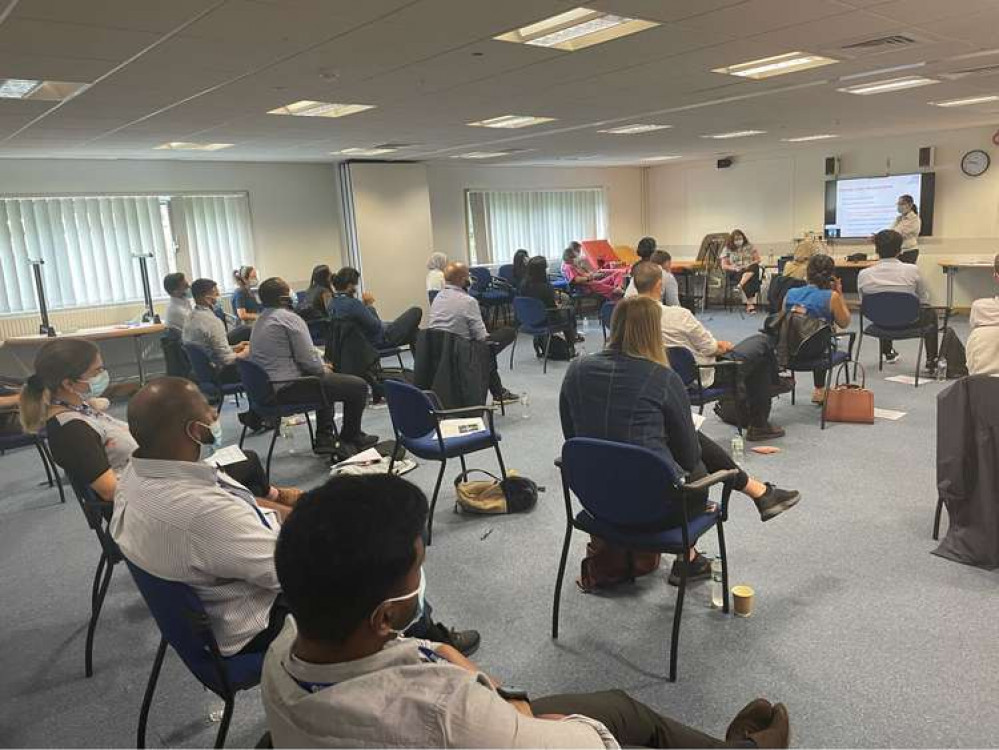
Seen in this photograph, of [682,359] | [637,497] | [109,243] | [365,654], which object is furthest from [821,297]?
[109,243]

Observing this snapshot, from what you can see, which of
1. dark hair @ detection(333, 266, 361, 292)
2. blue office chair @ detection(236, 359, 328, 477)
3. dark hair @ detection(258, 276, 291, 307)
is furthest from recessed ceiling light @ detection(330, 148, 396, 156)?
blue office chair @ detection(236, 359, 328, 477)

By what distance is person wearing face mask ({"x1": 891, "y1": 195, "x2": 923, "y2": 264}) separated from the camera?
9.41m

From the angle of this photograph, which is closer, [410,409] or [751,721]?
[751,721]

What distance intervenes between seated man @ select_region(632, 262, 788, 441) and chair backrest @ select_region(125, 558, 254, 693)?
3302 mm

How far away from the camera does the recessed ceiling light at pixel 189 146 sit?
719 cm

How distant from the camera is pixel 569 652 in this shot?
8.34ft

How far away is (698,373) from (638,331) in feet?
6.29

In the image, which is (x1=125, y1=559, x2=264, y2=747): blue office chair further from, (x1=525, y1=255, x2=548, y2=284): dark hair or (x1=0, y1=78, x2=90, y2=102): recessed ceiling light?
(x1=525, y1=255, x2=548, y2=284): dark hair

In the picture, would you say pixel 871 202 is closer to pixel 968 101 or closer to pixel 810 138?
pixel 810 138

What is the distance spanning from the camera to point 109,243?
27.0 ft

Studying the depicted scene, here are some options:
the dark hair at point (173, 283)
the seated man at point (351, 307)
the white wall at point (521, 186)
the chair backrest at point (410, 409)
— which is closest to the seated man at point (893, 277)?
the seated man at point (351, 307)

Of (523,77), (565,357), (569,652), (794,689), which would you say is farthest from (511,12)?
(565,357)

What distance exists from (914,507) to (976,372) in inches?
33.9

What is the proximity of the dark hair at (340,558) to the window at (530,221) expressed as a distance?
36.5 ft
